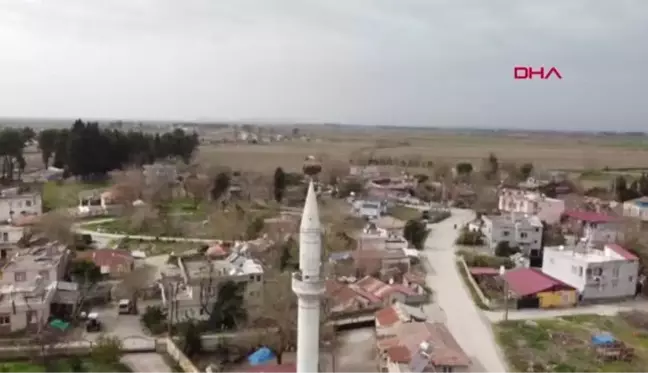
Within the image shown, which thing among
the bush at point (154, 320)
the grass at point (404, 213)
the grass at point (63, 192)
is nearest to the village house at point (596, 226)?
the grass at point (404, 213)

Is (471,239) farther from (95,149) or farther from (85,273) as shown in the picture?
(95,149)

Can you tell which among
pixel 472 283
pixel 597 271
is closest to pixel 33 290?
pixel 472 283

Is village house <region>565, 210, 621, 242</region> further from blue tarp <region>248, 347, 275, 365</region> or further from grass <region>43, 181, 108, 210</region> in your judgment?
grass <region>43, 181, 108, 210</region>

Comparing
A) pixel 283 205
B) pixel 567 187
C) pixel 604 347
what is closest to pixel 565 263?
pixel 604 347

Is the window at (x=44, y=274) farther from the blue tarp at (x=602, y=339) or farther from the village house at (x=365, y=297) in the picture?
the blue tarp at (x=602, y=339)

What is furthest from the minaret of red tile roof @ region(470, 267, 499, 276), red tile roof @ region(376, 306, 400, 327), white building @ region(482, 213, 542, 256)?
white building @ region(482, 213, 542, 256)

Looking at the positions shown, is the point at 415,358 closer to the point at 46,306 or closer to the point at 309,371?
the point at 309,371

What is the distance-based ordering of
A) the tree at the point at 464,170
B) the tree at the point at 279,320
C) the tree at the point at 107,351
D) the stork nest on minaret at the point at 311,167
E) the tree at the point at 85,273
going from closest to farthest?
the tree at the point at 107,351, the tree at the point at 279,320, the stork nest on minaret at the point at 311,167, the tree at the point at 85,273, the tree at the point at 464,170
